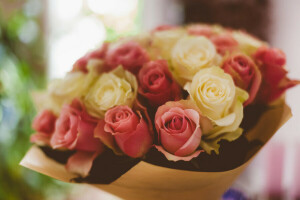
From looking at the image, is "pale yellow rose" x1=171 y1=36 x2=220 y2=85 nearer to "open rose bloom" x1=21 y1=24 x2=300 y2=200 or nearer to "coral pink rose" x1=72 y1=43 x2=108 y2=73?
"open rose bloom" x1=21 y1=24 x2=300 y2=200

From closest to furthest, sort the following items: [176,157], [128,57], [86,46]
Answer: [176,157] < [128,57] < [86,46]

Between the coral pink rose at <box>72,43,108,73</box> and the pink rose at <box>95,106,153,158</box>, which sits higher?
the coral pink rose at <box>72,43,108,73</box>

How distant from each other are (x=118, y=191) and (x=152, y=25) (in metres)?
1.23

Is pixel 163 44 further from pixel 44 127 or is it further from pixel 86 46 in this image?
pixel 86 46

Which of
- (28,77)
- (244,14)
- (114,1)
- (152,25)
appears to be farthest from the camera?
(114,1)

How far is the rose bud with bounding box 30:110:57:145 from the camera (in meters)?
0.56

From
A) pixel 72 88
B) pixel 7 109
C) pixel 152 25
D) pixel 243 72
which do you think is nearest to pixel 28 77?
pixel 7 109

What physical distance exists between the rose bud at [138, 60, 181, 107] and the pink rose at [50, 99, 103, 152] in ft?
0.35

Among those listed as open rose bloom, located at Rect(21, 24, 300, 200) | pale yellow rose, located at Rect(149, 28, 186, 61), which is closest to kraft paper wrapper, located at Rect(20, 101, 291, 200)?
open rose bloom, located at Rect(21, 24, 300, 200)

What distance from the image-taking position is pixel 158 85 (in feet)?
1.53

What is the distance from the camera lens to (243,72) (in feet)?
1.61

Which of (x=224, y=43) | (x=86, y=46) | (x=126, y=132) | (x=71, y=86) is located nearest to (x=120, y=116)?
Answer: (x=126, y=132)

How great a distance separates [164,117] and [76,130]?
0.16 metres

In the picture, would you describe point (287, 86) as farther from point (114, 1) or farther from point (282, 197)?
point (114, 1)
